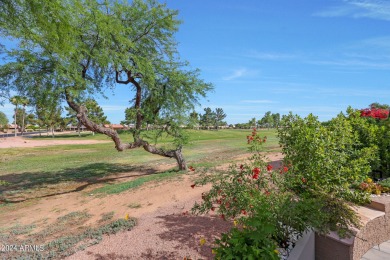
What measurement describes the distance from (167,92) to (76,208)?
21.2 ft

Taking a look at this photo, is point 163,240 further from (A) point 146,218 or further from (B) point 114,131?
(B) point 114,131

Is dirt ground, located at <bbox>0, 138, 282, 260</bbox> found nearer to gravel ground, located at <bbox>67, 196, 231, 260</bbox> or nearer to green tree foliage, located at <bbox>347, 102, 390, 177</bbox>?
gravel ground, located at <bbox>67, 196, 231, 260</bbox>

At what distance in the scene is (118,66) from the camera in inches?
427

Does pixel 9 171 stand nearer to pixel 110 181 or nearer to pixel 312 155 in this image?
pixel 110 181

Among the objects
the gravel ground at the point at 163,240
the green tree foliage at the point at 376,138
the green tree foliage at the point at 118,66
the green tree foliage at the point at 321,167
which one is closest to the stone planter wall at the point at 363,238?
the green tree foliage at the point at 321,167

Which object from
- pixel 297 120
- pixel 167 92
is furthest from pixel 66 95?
pixel 297 120

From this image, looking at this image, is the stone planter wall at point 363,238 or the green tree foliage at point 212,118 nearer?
the stone planter wall at point 363,238

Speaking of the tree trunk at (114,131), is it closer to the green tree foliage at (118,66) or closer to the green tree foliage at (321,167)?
the green tree foliage at (118,66)

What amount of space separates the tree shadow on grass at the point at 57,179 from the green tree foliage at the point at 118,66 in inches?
99.7

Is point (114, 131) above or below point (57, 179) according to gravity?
above

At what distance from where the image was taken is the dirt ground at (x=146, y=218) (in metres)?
4.59

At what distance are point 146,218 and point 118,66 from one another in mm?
7289

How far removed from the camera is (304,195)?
16.3 ft

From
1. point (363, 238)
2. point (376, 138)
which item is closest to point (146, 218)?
point (363, 238)
